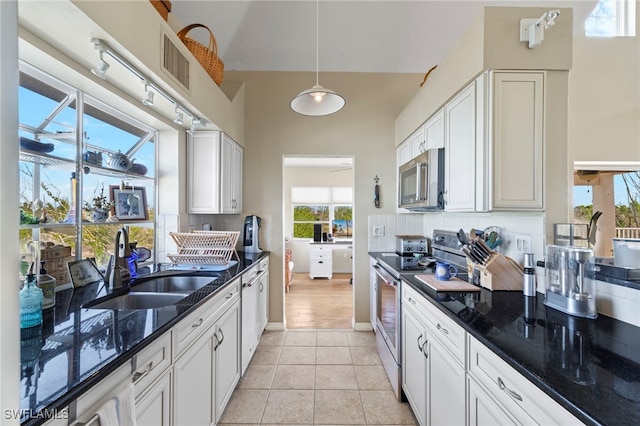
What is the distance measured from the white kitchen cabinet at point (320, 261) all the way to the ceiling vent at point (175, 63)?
447 cm

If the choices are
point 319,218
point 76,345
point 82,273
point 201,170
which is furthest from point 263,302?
point 319,218

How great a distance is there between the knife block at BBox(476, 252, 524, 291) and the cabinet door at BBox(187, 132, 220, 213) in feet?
7.42

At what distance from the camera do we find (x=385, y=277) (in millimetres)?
2330

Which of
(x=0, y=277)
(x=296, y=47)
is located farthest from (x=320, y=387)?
(x=296, y=47)

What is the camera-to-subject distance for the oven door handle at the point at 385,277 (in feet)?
6.89

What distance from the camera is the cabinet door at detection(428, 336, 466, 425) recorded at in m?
1.18

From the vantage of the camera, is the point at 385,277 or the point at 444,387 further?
the point at 385,277

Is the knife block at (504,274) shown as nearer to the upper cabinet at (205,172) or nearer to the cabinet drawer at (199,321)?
the cabinet drawer at (199,321)

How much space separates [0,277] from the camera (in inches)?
16.3

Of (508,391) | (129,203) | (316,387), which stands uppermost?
(129,203)

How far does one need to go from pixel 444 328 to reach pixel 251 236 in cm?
231

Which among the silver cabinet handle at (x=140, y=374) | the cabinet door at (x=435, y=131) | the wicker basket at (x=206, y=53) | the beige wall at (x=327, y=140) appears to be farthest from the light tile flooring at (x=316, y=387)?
the wicker basket at (x=206, y=53)

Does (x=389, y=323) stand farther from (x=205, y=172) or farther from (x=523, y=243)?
(x=205, y=172)

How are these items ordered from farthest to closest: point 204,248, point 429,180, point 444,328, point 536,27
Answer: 1. point 204,248
2. point 429,180
3. point 536,27
4. point 444,328
